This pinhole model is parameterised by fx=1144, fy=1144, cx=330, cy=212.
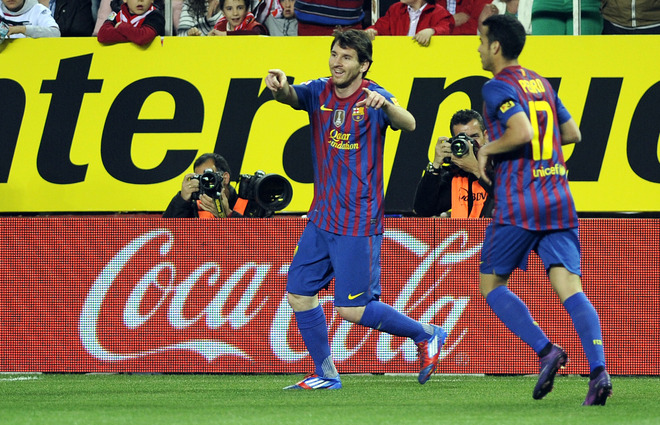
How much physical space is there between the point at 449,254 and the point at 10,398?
3218 mm

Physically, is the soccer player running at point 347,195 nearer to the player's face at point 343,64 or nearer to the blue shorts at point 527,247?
the player's face at point 343,64

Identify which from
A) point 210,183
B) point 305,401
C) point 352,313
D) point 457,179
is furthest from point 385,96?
point 210,183

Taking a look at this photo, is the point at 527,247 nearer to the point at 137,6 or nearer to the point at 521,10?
the point at 521,10

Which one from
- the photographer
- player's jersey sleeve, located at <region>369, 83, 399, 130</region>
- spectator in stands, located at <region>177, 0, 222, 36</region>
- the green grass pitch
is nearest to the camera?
the green grass pitch

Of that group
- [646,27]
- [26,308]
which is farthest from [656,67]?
[26,308]

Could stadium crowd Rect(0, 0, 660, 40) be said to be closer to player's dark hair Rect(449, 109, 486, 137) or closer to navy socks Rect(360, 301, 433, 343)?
player's dark hair Rect(449, 109, 486, 137)

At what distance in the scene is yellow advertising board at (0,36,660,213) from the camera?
9305 mm

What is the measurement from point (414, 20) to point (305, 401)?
4518 millimetres

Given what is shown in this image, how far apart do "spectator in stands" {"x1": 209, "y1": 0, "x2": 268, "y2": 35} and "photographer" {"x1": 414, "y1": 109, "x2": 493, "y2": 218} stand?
230cm

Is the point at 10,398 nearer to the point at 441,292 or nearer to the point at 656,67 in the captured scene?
the point at 441,292

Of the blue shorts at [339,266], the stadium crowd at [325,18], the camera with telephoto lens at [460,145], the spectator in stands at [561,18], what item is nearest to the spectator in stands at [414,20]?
the stadium crowd at [325,18]

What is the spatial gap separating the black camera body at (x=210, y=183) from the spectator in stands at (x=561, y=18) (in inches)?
123

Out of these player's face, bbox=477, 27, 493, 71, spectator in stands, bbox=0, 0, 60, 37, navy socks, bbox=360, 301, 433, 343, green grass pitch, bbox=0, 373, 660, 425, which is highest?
spectator in stands, bbox=0, 0, 60, 37

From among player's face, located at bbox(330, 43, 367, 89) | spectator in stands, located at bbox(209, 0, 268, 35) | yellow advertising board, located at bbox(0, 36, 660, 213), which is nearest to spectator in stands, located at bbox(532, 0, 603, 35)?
yellow advertising board, located at bbox(0, 36, 660, 213)
